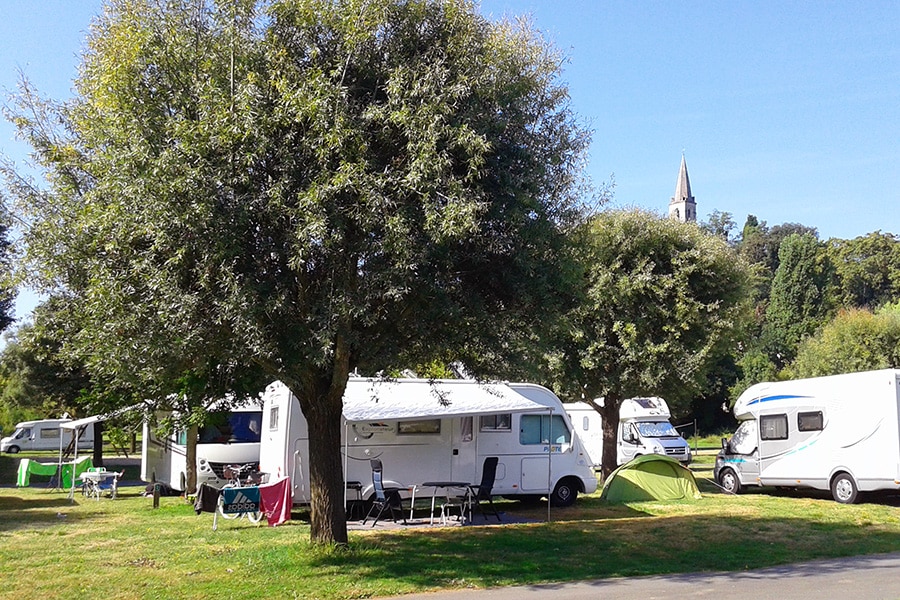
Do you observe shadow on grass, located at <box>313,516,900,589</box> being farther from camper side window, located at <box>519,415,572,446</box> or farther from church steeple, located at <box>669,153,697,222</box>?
church steeple, located at <box>669,153,697,222</box>

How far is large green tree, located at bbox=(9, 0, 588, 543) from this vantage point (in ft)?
27.9

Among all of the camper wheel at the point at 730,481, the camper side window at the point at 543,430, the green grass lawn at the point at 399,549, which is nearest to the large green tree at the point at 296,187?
the green grass lawn at the point at 399,549

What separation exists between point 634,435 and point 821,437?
39.6ft

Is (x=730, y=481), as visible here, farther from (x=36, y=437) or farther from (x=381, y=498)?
(x=36, y=437)

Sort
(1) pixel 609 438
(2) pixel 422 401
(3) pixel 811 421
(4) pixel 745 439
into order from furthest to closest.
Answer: (1) pixel 609 438 → (4) pixel 745 439 → (3) pixel 811 421 → (2) pixel 422 401

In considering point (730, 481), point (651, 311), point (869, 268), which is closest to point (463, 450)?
point (651, 311)

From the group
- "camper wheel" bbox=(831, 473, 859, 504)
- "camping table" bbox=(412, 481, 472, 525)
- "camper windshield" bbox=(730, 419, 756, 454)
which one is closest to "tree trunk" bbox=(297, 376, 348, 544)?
"camping table" bbox=(412, 481, 472, 525)

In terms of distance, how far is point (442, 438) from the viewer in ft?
52.2

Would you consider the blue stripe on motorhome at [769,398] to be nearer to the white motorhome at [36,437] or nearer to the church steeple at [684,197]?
the white motorhome at [36,437]

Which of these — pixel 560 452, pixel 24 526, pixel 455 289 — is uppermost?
pixel 455 289

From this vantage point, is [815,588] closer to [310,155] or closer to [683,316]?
[310,155]

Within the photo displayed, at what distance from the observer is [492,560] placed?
10.7 metres

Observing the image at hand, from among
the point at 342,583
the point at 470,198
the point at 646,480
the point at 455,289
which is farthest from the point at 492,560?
the point at 646,480

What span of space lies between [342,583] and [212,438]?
36.3 ft
